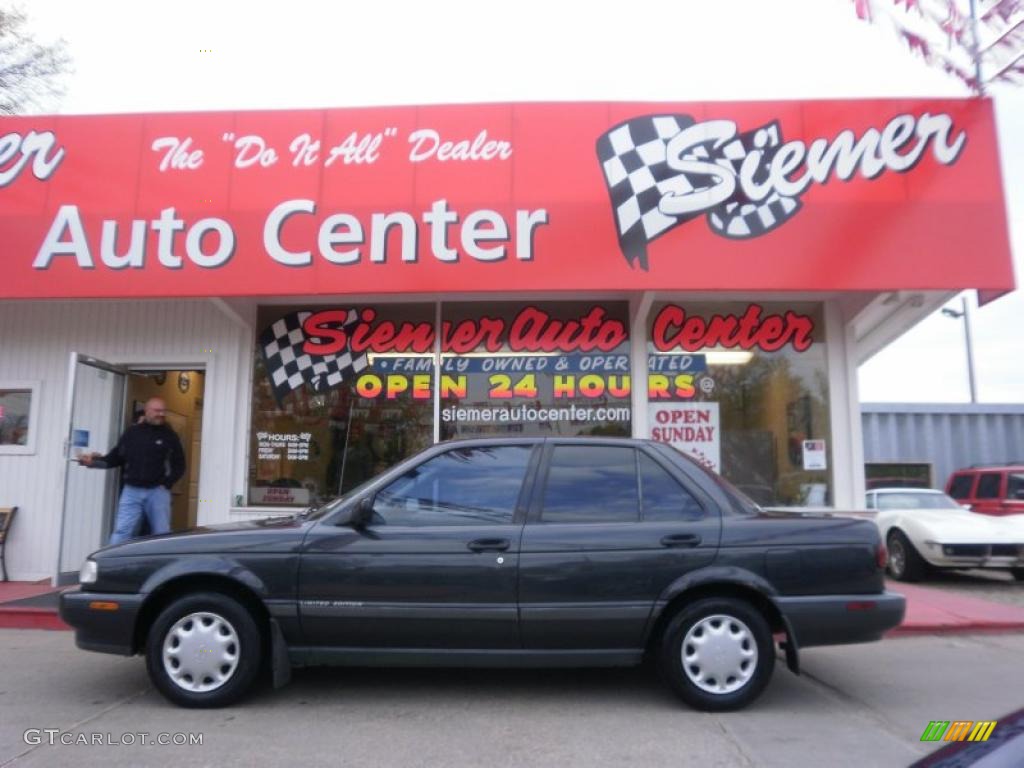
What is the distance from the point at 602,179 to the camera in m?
8.05

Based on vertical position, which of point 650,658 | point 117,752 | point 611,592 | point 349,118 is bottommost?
point 117,752

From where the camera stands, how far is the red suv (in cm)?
1171

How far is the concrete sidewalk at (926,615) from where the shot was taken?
7.01m

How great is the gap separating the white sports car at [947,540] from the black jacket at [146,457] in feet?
27.7

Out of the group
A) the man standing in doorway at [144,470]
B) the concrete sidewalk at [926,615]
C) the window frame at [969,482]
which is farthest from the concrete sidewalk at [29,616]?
the window frame at [969,482]

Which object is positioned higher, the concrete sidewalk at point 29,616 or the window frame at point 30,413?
the window frame at point 30,413

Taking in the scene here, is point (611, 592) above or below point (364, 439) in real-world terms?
below

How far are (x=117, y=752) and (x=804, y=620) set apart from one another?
368 centimetres

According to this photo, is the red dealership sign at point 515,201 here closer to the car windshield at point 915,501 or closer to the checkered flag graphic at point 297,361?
the checkered flag graphic at point 297,361

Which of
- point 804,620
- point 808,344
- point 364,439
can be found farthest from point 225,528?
point 808,344

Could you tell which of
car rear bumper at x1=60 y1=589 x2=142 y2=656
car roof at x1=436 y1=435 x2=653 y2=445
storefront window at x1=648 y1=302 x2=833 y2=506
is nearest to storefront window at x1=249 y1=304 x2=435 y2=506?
storefront window at x1=648 y1=302 x2=833 y2=506

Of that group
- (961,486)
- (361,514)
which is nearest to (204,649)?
(361,514)

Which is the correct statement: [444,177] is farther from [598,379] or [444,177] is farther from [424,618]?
[424,618]

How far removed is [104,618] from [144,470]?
134 inches
